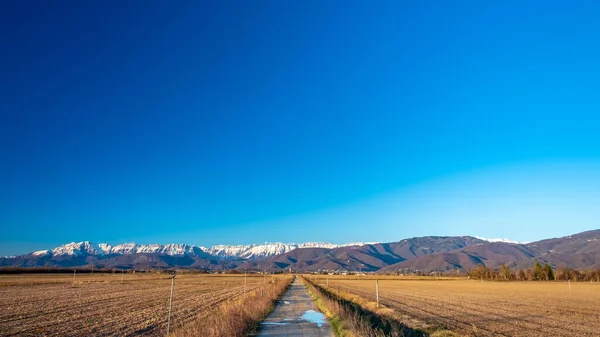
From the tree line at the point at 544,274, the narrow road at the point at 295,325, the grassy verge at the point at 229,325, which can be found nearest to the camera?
the grassy verge at the point at 229,325

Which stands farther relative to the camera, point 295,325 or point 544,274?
point 544,274

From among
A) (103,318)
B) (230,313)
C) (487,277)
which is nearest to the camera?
(230,313)

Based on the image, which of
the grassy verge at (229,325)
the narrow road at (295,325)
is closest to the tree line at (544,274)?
the narrow road at (295,325)

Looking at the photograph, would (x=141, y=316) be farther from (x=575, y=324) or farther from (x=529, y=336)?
(x=575, y=324)

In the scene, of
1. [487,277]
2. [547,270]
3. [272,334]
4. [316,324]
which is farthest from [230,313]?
[487,277]

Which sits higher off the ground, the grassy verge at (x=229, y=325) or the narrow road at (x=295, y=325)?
the grassy verge at (x=229, y=325)

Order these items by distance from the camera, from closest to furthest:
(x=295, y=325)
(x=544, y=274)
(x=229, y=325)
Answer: (x=229, y=325), (x=295, y=325), (x=544, y=274)

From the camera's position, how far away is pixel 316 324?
21469 mm

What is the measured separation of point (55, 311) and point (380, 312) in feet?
75.1

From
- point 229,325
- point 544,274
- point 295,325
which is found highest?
point 229,325

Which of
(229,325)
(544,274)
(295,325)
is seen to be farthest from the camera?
(544,274)

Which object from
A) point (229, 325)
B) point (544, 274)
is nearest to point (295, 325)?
point (229, 325)

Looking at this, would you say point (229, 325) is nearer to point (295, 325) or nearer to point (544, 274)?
point (295, 325)

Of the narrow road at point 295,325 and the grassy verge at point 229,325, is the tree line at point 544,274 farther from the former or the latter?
the grassy verge at point 229,325
